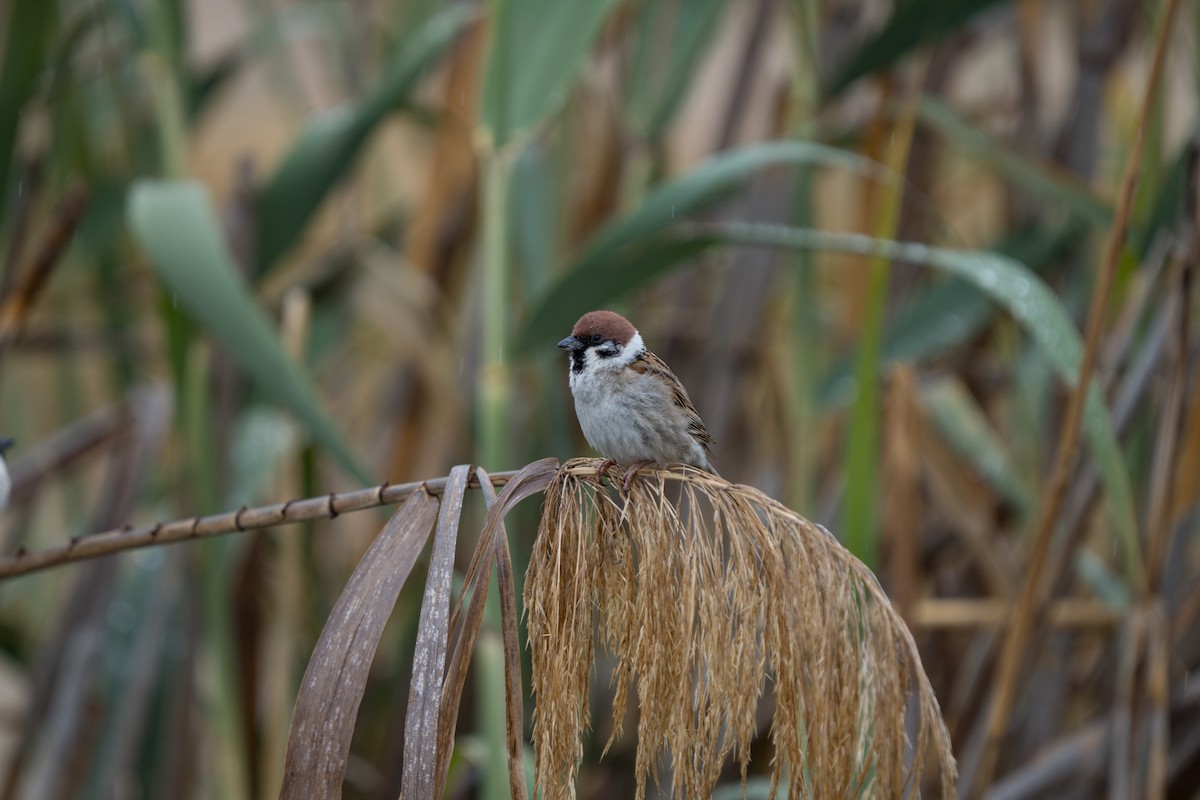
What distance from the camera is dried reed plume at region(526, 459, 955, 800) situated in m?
0.94

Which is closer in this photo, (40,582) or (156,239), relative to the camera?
(156,239)

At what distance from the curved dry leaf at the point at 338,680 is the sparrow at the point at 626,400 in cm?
70

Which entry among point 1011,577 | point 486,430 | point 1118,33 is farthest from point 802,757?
point 1118,33

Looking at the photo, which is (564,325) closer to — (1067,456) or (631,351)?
(631,351)

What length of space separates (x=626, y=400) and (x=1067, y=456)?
1.90ft

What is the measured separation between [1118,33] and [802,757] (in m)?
2.07

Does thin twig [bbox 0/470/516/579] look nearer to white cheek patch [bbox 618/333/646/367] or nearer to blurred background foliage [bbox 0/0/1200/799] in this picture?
blurred background foliage [bbox 0/0/1200/799]

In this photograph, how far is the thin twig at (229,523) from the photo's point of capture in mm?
1020

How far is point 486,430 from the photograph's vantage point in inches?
63.8

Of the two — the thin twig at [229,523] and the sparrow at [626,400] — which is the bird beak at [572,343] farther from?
the thin twig at [229,523]

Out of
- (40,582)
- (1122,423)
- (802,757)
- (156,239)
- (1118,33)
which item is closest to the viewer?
(802,757)

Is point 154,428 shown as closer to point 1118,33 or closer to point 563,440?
point 563,440

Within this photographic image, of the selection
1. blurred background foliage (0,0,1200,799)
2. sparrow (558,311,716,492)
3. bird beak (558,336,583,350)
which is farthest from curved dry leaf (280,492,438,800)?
bird beak (558,336,583,350)

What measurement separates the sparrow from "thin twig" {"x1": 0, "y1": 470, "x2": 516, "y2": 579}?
0.62 m
